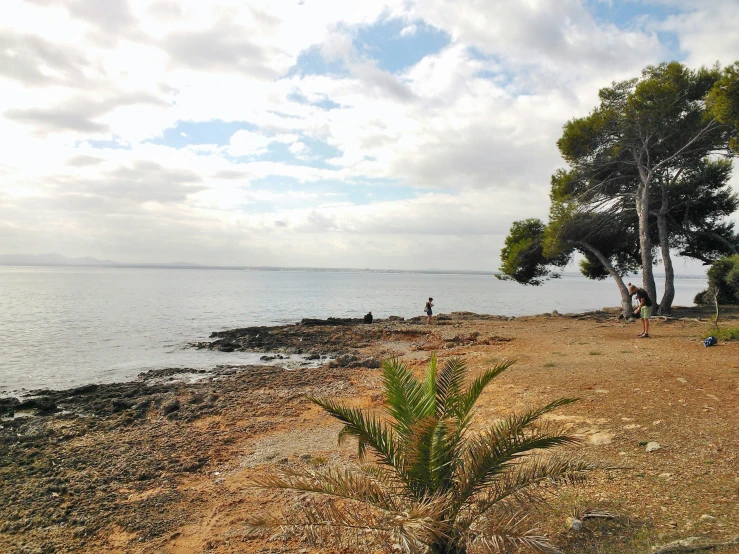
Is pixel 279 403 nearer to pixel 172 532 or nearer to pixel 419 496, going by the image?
pixel 172 532

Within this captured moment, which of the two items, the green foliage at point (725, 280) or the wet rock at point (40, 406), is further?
the green foliage at point (725, 280)

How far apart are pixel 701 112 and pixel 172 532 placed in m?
25.9

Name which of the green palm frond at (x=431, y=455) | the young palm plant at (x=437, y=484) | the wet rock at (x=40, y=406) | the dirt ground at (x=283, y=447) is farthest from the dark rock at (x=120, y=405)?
the green palm frond at (x=431, y=455)

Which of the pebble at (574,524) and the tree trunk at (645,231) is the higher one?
the tree trunk at (645,231)

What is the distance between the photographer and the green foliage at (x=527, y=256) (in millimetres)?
30500

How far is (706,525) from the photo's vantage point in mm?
4484

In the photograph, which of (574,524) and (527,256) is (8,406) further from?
(527,256)

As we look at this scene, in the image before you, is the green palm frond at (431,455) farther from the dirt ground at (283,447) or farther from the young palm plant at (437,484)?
the dirt ground at (283,447)

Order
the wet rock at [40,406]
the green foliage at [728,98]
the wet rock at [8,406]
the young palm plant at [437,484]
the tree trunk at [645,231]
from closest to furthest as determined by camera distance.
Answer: the young palm plant at [437,484], the wet rock at [8,406], the wet rock at [40,406], the green foliage at [728,98], the tree trunk at [645,231]

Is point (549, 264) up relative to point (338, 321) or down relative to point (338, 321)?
up

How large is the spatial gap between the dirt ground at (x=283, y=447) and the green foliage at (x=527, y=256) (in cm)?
1490

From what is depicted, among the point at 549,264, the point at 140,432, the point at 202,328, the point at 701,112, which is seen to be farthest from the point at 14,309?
the point at 701,112

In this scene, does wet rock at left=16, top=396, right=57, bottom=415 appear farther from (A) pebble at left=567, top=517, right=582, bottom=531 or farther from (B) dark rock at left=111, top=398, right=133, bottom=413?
(A) pebble at left=567, top=517, right=582, bottom=531

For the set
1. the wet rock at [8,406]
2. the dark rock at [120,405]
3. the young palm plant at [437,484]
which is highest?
the young palm plant at [437,484]
